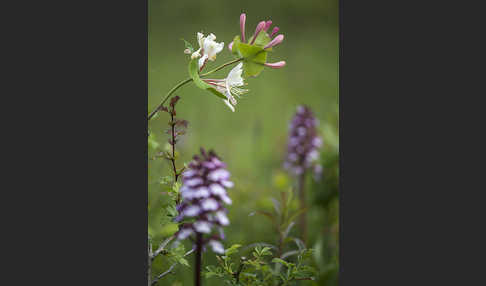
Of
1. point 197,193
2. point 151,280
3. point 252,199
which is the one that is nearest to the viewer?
point 197,193

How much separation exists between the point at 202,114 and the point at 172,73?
446 millimetres

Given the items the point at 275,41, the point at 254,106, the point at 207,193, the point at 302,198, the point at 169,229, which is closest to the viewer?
the point at 207,193

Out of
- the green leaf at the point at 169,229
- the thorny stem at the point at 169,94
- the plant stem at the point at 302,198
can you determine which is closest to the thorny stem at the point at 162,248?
the green leaf at the point at 169,229

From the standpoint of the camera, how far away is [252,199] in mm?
3098

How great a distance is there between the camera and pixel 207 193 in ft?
5.52

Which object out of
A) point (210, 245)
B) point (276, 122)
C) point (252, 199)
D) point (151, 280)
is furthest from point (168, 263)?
point (276, 122)

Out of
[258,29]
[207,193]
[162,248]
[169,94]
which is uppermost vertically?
[258,29]

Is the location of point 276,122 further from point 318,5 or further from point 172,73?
point 172,73

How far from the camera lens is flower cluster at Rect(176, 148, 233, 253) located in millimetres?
1685

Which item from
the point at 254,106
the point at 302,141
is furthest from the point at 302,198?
the point at 254,106

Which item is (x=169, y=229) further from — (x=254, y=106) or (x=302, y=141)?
(x=302, y=141)

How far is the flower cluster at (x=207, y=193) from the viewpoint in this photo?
5.53ft

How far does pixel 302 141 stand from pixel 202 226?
5.51ft

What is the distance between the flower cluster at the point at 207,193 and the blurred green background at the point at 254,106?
0.96 feet
